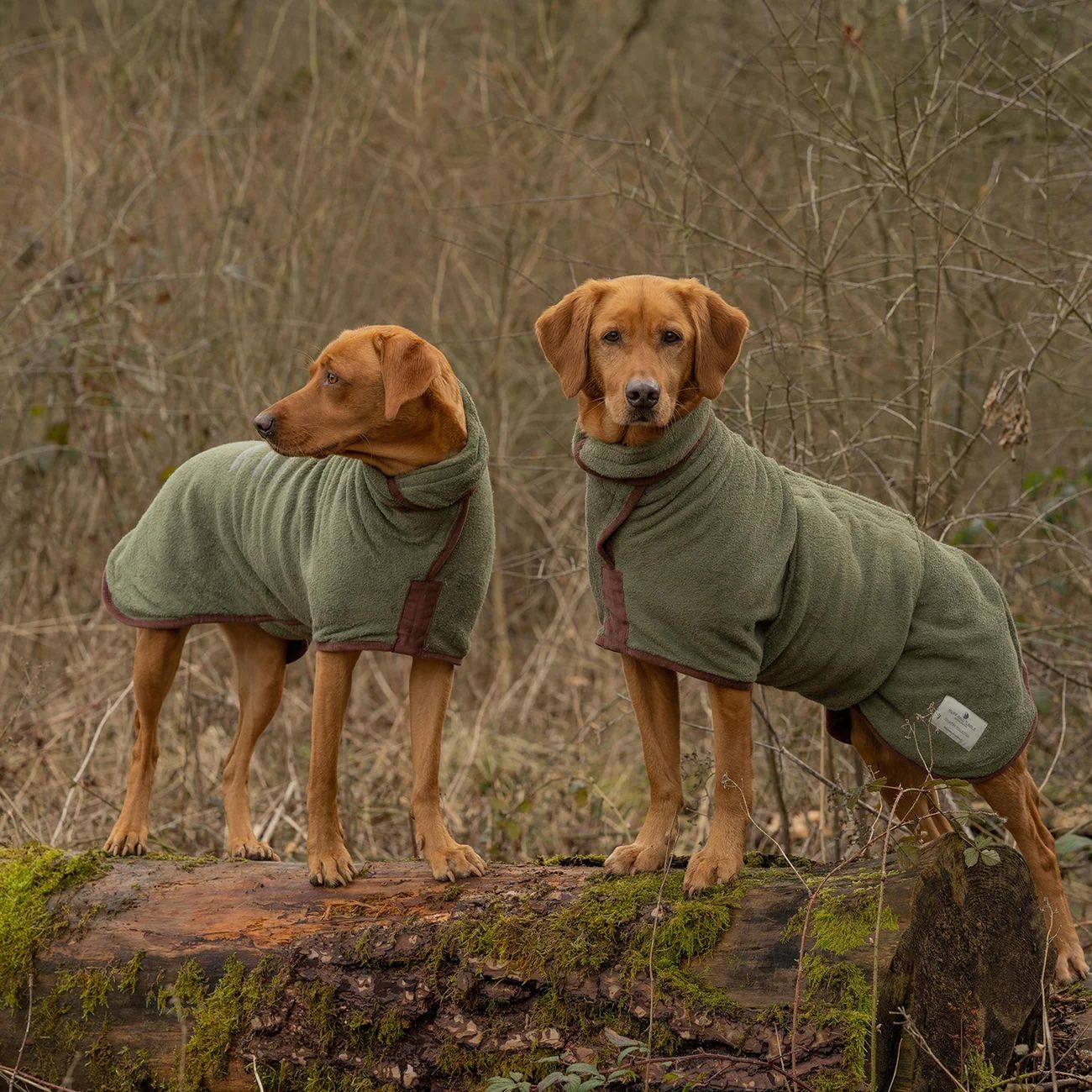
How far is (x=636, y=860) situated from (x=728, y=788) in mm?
384

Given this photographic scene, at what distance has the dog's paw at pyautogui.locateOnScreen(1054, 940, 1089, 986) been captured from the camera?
4.47 meters

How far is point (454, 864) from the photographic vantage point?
14.6 feet

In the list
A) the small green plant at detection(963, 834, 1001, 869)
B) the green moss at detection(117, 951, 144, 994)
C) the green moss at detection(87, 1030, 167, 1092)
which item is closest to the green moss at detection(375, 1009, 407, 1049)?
the green moss at detection(87, 1030, 167, 1092)

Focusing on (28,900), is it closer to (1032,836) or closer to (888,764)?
(888,764)

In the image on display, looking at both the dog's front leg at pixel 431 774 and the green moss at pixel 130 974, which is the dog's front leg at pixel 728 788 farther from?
the green moss at pixel 130 974

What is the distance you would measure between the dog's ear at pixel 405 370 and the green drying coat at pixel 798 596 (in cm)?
55

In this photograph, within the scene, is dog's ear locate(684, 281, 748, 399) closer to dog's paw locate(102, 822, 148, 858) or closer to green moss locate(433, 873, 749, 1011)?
green moss locate(433, 873, 749, 1011)

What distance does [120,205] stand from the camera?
1031 cm

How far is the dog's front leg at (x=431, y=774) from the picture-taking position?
4.45m

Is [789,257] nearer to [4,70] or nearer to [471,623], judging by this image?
[471,623]

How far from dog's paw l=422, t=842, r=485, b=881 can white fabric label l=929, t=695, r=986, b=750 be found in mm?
1599

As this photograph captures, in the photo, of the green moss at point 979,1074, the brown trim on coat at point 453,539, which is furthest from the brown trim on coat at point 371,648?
the green moss at point 979,1074

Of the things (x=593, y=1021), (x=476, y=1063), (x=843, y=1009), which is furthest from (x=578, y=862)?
(x=843, y=1009)

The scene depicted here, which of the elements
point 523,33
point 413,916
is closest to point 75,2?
point 523,33
